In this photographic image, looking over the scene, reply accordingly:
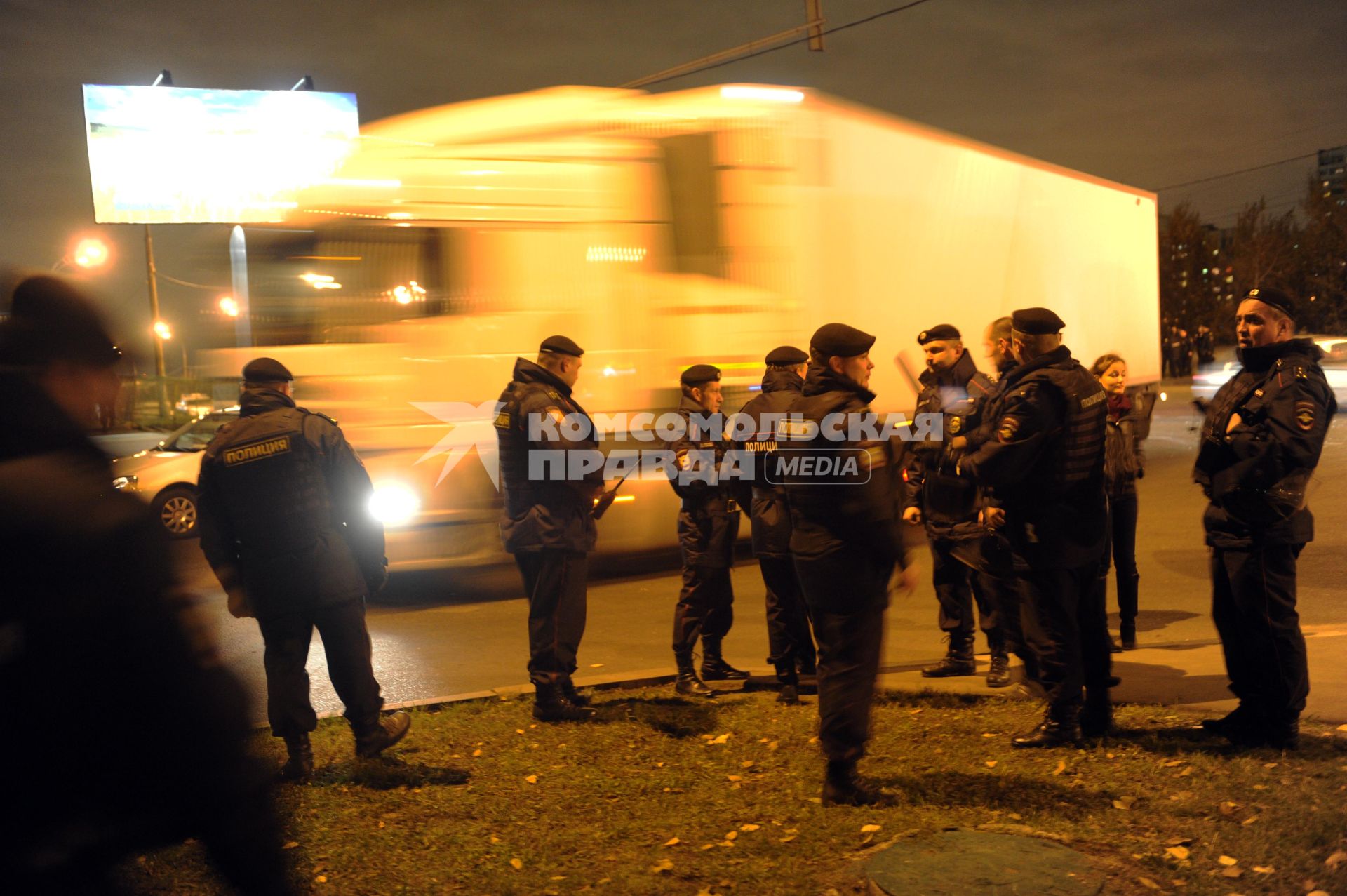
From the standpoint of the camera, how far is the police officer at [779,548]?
20.1 ft

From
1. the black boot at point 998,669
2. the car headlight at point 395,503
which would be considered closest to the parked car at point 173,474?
the car headlight at point 395,503

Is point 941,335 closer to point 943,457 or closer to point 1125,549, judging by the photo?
point 943,457

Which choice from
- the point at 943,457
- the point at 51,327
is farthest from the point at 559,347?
the point at 51,327

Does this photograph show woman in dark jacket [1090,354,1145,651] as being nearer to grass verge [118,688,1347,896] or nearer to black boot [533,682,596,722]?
grass verge [118,688,1347,896]

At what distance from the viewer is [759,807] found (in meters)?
4.58

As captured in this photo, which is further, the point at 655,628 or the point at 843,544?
the point at 655,628

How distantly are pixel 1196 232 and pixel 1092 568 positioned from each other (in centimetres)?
6765

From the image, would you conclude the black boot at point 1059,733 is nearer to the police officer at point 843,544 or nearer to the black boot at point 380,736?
the police officer at point 843,544

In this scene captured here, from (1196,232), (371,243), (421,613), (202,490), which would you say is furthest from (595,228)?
(1196,232)

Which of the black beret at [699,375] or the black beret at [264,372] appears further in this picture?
the black beret at [699,375]

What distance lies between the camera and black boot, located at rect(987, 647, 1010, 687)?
6.26 meters

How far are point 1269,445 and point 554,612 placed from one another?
352 cm

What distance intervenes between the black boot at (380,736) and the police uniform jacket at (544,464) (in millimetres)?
1122

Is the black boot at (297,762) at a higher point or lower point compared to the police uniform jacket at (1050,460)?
lower
